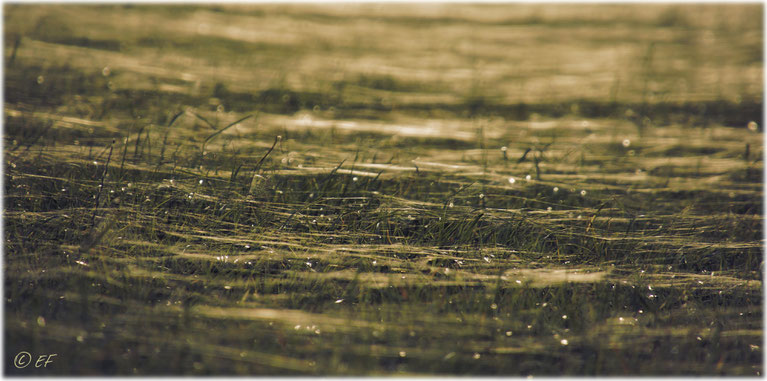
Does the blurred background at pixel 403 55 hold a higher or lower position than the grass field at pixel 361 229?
higher

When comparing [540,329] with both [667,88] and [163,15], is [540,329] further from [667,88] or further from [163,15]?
[163,15]

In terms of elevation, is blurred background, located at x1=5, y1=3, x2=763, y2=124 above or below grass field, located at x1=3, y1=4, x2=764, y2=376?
above

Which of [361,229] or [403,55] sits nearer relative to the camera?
[361,229]

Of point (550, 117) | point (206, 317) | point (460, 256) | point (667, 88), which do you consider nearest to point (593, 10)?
point (667, 88)

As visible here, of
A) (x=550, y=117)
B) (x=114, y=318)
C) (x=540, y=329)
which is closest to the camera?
(x=114, y=318)

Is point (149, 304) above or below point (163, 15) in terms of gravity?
below

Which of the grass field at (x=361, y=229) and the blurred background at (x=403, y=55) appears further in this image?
the blurred background at (x=403, y=55)

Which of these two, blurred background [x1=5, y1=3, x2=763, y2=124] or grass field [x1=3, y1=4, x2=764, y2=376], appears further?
blurred background [x1=5, y1=3, x2=763, y2=124]

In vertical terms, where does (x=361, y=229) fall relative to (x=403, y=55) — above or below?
below
